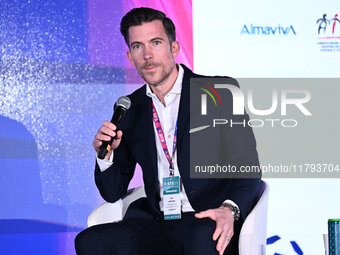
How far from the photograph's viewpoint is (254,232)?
6.83 ft

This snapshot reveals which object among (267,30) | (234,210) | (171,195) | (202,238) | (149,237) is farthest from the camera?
(267,30)

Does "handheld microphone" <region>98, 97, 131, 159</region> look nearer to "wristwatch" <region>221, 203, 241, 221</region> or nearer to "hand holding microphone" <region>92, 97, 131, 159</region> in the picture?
"hand holding microphone" <region>92, 97, 131, 159</region>

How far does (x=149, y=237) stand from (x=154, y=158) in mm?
384

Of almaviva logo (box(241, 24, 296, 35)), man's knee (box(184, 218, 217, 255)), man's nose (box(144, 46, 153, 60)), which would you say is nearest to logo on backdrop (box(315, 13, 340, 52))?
almaviva logo (box(241, 24, 296, 35))

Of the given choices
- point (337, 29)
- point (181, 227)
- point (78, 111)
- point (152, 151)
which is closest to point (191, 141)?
point (152, 151)

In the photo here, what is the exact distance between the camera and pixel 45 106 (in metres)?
3.46

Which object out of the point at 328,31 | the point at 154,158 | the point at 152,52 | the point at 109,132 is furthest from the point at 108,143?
the point at 328,31

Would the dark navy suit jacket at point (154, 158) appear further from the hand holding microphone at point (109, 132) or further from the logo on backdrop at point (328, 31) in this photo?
the logo on backdrop at point (328, 31)

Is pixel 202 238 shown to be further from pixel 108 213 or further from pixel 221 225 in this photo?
pixel 108 213

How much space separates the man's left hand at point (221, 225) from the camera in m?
1.88

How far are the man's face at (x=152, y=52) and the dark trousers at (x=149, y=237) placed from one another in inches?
25.4

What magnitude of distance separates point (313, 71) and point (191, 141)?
4.98 feet

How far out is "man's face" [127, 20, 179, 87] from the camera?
2506mm

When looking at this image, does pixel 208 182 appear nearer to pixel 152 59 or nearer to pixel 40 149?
pixel 152 59
